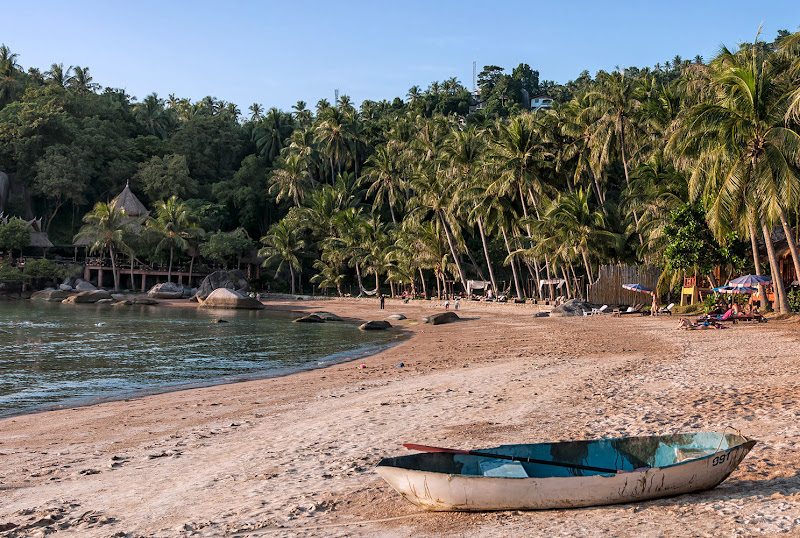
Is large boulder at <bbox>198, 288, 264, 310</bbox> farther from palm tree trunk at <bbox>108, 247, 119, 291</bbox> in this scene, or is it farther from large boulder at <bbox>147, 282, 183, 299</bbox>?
palm tree trunk at <bbox>108, 247, 119, 291</bbox>

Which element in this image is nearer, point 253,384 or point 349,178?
point 253,384

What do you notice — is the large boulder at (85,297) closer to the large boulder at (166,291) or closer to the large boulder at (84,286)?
the large boulder at (166,291)

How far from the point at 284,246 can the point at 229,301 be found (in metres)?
11.4

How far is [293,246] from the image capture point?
188 ft

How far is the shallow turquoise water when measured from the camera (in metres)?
13.8

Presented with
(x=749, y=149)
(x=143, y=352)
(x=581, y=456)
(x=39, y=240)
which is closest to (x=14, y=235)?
(x=39, y=240)

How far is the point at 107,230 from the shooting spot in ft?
184

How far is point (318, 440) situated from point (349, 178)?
60730 mm

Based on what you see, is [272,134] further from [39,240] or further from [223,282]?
[39,240]

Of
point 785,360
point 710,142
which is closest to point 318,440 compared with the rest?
point 785,360

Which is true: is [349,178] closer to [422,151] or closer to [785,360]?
[422,151]

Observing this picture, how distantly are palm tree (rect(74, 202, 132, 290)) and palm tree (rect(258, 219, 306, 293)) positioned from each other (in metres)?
13.1

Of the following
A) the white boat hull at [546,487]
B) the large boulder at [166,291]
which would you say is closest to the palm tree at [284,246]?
the large boulder at [166,291]

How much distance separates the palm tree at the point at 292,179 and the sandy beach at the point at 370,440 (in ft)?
162
